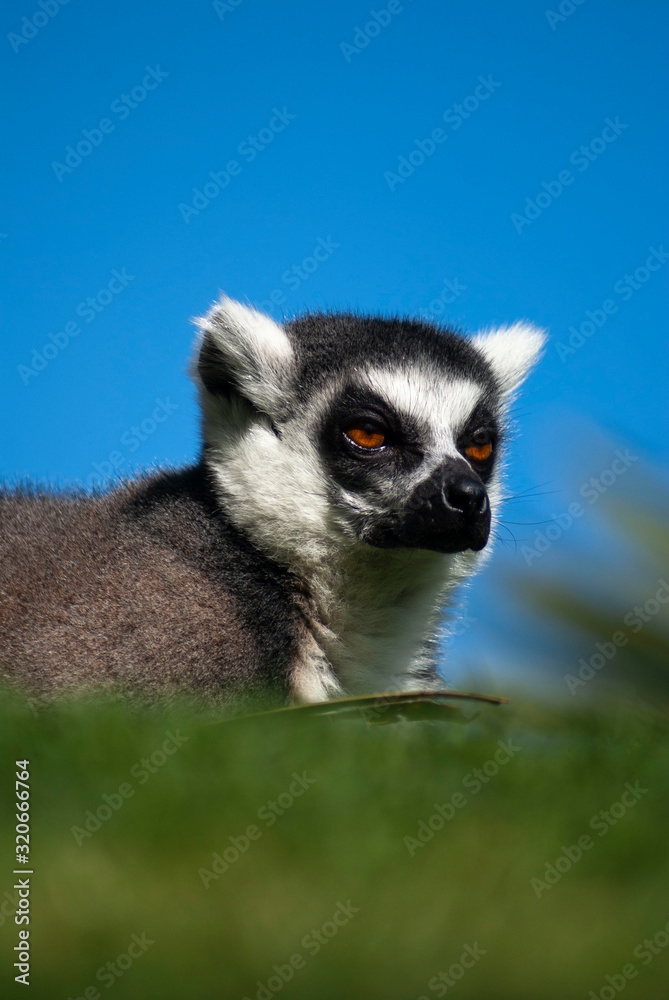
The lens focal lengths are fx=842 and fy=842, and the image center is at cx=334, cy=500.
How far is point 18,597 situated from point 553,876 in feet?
11.3

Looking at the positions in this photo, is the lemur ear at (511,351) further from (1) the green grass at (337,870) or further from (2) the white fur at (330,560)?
(1) the green grass at (337,870)

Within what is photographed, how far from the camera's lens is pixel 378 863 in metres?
0.75

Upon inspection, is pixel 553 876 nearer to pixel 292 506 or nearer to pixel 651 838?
pixel 651 838

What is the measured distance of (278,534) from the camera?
4.12 metres

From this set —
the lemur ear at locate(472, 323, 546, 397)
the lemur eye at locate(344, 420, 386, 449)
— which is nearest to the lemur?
the lemur eye at locate(344, 420, 386, 449)

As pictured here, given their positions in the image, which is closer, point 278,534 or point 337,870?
point 337,870

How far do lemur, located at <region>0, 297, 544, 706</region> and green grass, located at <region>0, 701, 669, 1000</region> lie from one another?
7.63 ft

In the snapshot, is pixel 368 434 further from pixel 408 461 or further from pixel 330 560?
pixel 330 560

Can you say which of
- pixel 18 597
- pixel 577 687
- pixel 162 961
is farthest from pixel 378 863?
pixel 18 597

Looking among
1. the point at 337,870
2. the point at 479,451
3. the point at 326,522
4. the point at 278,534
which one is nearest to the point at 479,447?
the point at 479,451

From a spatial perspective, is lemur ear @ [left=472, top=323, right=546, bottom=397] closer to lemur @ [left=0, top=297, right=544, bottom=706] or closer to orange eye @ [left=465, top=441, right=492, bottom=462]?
lemur @ [left=0, top=297, right=544, bottom=706]

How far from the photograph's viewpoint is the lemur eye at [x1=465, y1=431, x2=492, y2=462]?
15.4 ft

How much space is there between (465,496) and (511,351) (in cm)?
208

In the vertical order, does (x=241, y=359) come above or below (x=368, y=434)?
below
